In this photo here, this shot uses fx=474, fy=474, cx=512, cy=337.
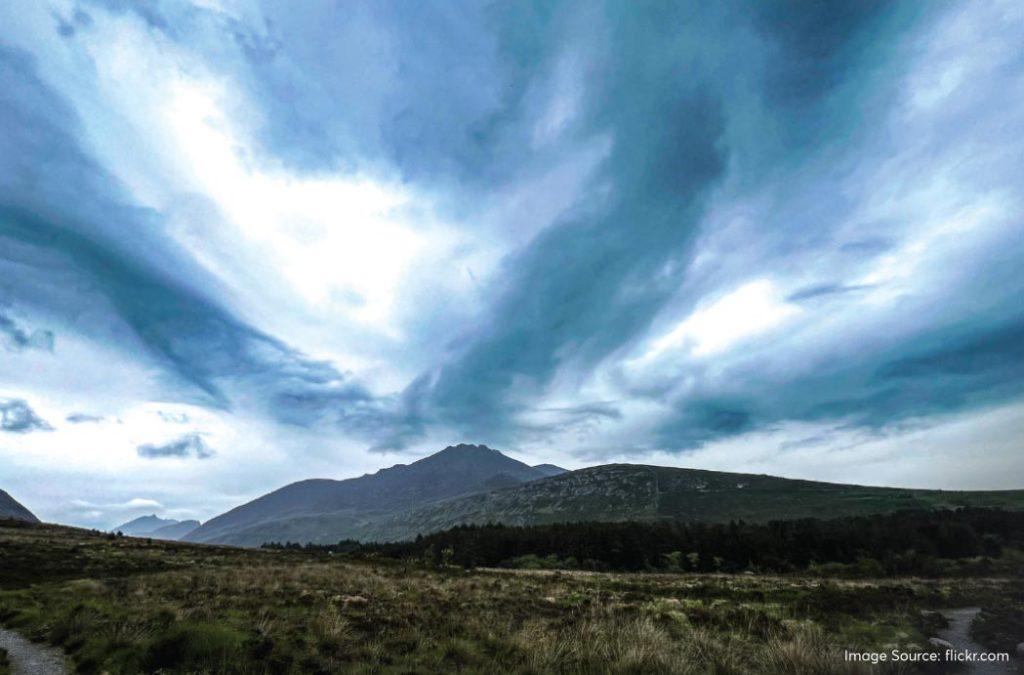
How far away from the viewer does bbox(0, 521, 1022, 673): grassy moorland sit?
9.34 m

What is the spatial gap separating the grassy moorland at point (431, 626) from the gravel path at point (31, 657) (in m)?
0.38

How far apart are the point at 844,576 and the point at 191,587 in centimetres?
5693

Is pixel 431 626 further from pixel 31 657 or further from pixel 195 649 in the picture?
pixel 31 657

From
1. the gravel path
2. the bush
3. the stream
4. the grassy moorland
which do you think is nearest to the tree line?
the stream

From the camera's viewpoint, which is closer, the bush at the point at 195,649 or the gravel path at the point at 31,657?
the bush at the point at 195,649

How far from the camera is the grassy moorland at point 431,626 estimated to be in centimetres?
934

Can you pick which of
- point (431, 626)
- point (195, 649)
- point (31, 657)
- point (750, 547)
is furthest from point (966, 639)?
point (750, 547)

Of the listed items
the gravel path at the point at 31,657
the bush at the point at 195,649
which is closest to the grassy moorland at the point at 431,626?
the bush at the point at 195,649

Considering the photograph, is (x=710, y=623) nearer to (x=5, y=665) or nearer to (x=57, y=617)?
(x=5, y=665)

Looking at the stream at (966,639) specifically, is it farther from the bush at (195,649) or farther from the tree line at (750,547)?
the tree line at (750,547)

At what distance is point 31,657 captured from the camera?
11.4m

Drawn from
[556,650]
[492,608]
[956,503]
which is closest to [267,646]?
[556,650]

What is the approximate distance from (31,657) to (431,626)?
32.0 ft

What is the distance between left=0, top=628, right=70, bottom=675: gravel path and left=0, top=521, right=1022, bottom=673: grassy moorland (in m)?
0.38
